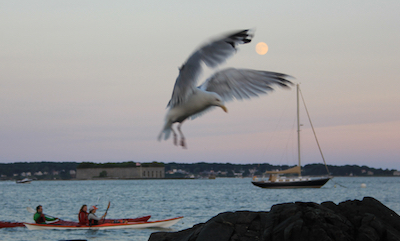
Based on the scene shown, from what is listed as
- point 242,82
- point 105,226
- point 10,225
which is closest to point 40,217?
point 10,225

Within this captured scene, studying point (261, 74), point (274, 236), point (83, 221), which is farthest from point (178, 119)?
point (83, 221)

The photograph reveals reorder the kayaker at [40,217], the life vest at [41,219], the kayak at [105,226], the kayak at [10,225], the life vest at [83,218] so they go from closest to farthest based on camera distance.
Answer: the life vest at [83,218] < the kayak at [105,226] < the kayaker at [40,217] < the life vest at [41,219] < the kayak at [10,225]

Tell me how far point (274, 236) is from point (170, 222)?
62.8 feet

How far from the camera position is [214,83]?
5.87 meters

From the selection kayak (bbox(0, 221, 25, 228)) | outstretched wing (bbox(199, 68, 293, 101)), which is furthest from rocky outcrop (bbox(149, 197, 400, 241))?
kayak (bbox(0, 221, 25, 228))

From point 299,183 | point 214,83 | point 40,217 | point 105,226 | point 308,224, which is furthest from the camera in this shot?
→ point 299,183

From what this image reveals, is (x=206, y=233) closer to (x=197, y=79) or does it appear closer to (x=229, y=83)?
(x=229, y=83)

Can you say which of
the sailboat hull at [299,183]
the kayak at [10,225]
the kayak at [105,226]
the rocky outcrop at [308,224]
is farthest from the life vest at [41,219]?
the sailboat hull at [299,183]

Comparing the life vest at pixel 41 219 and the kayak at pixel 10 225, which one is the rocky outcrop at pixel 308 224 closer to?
the life vest at pixel 41 219

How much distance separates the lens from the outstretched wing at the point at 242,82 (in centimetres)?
532

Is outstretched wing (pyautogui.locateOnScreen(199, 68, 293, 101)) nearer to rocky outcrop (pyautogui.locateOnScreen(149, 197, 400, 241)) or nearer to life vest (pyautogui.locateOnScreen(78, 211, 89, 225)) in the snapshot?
rocky outcrop (pyautogui.locateOnScreen(149, 197, 400, 241))

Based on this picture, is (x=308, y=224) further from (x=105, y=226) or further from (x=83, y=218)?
(x=105, y=226)

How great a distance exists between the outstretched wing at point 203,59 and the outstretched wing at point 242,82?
105 cm

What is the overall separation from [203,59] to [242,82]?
4.73 ft
